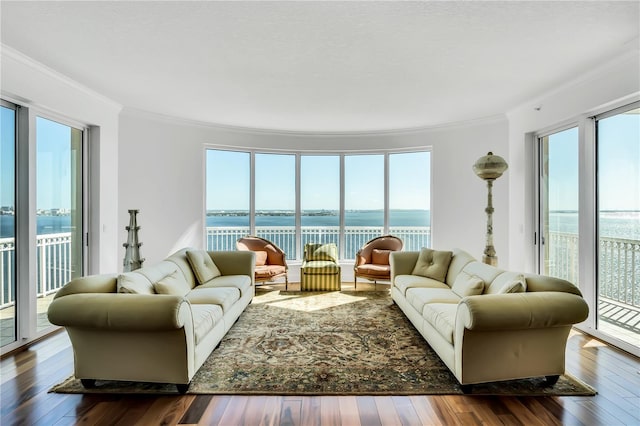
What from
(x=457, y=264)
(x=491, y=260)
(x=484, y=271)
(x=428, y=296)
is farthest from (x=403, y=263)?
(x=484, y=271)

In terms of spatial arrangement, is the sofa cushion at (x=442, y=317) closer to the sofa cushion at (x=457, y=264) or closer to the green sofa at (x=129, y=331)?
the sofa cushion at (x=457, y=264)

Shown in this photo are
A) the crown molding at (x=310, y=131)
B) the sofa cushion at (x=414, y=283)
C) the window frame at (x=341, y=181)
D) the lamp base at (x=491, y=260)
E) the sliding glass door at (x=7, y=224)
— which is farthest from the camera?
the window frame at (x=341, y=181)

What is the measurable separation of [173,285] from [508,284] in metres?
2.91

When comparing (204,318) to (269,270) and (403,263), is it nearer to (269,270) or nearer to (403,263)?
Answer: (269,270)

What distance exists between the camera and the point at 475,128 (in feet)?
19.0

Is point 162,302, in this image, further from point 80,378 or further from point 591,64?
point 591,64

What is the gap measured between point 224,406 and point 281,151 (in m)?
4.97

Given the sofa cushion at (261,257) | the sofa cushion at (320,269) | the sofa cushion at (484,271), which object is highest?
the sofa cushion at (484,271)

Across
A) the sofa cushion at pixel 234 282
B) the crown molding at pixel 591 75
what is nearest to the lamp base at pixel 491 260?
the crown molding at pixel 591 75

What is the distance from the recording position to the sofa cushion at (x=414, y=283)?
4.15 meters

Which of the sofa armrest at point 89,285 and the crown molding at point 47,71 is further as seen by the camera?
the crown molding at point 47,71

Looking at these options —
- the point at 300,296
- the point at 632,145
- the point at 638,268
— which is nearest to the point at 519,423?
the point at 638,268

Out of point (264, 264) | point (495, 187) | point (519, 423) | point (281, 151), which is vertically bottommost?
point (519, 423)

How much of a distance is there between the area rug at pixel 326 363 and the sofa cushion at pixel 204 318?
32 centimetres
